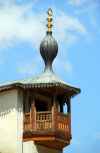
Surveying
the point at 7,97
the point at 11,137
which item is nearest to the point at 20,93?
the point at 7,97

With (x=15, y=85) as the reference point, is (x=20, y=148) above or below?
below

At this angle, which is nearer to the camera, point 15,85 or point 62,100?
point 15,85

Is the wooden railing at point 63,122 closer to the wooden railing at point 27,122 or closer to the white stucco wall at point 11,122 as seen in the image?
the wooden railing at point 27,122

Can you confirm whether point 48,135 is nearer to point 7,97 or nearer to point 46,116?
point 46,116

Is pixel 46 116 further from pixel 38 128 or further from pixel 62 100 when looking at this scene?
pixel 62 100

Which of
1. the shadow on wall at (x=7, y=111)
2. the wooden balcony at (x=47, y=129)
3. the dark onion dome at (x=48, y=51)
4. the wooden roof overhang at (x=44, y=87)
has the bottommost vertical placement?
the wooden balcony at (x=47, y=129)

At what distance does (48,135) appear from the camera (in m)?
31.8

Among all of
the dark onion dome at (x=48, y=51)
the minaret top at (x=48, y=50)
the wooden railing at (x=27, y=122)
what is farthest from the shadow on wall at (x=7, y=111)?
the dark onion dome at (x=48, y=51)

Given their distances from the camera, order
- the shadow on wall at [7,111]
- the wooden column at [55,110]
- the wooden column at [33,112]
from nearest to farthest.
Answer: the wooden column at [55,110] < the wooden column at [33,112] < the shadow on wall at [7,111]

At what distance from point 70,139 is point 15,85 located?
16.9 feet

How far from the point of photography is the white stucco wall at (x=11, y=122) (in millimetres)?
32250

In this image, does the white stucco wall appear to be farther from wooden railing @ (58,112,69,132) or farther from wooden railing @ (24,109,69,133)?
wooden railing @ (58,112,69,132)

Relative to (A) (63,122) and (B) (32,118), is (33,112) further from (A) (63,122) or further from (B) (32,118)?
(A) (63,122)

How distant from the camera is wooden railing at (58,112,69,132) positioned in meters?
32.3
